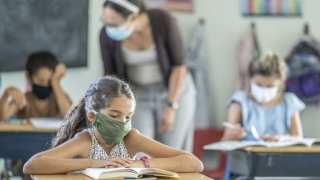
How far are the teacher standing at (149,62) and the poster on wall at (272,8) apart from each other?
160 centimetres

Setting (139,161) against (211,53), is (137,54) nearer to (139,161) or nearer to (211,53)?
(211,53)

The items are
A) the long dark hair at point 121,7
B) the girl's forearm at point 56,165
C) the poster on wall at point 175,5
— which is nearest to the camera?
the girl's forearm at point 56,165

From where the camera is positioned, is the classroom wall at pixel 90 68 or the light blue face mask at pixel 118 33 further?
the classroom wall at pixel 90 68

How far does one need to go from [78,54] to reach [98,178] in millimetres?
3431

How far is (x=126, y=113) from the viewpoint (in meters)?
3.11

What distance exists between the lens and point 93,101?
10.5 feet

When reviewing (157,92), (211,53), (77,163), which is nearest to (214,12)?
(211,53)

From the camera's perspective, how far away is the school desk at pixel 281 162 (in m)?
3.93

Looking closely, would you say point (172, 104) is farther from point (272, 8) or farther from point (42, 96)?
point (272, 8)

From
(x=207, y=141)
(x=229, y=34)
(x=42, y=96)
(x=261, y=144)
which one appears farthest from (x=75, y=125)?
(x=229, y=34)

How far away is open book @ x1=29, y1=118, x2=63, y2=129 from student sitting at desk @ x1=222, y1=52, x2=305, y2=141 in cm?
102

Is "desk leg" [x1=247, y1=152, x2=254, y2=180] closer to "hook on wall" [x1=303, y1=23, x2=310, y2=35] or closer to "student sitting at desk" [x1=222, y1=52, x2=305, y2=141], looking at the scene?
"student sitting at desk" [x1=222, y1=52, x2=305, y2=141]

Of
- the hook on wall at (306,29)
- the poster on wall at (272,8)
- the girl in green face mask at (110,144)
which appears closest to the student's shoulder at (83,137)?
the girl in green face mask at (110,144)

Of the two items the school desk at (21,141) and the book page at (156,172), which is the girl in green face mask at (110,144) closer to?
the book page at (156,172)
